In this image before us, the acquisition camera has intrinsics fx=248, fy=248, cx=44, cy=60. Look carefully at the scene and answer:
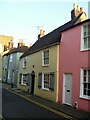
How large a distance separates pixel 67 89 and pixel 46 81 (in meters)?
4.79

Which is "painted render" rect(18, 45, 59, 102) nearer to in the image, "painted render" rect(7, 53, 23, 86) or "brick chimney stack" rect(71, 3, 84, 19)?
"brick chimney stack" rect(71, 3, 84, 19)

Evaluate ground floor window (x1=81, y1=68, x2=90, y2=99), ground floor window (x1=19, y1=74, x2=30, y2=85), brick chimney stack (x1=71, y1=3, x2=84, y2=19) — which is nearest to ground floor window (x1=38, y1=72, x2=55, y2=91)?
ground floor window (x1=81, y1=68, x2=90, y2=99)

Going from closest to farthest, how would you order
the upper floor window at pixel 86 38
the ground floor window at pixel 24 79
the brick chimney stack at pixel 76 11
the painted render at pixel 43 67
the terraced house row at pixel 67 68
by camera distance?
the terraced house row at pixel 67 68 → the upper floor window at pixel 86 38 → the painted render at pixel 43 67 → the brick chimney stack at pixel 76 11 → the ground floor window at pixel 24 79

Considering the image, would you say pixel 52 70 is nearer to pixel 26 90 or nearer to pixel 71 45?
pixel 71 45

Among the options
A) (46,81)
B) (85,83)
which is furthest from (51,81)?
(85,83)

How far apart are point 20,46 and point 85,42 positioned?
29483mm

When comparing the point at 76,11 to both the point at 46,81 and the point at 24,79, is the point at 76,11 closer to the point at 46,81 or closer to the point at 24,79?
the point at 46,81

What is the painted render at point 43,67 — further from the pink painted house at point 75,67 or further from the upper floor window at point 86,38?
the upper floor window at point 86,38

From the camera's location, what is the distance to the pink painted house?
16039 mm

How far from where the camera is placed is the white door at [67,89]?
58.9ft

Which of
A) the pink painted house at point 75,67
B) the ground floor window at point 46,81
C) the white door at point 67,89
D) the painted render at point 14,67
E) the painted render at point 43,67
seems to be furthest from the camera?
the painted render at point 14,67

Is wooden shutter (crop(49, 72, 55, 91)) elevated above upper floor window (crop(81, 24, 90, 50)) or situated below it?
below

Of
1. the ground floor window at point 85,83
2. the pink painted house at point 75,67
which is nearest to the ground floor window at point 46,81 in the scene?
the pink painted house at point 75,67

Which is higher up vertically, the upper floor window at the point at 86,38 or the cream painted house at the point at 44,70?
the upper floor window at the point at 86,38
